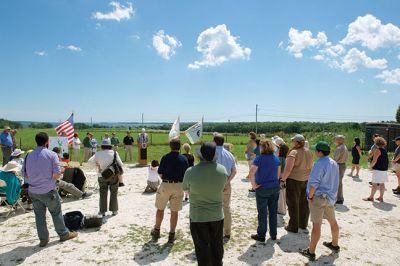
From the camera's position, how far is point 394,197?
9.77m

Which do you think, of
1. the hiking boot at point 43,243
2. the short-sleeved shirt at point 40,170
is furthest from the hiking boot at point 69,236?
the short-sleeved shirt at point 40,170

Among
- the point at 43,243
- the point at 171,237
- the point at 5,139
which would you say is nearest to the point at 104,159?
the point at 43,243

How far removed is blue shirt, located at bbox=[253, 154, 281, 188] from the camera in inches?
223

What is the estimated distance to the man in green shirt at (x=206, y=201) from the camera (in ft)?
13.0

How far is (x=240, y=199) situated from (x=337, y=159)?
9.62ft

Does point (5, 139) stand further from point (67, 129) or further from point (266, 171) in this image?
point (266, 171)

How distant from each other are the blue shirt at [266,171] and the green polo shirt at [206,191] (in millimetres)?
1813

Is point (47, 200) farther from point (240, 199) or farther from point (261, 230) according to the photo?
point (240, 199)

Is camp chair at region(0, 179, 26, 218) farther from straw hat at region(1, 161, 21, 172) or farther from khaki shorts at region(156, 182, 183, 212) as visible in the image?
khaki shorts at region(156, 182, 183, 212)

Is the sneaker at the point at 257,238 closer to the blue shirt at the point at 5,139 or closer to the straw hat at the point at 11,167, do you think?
the straw hat at the point at 11,167

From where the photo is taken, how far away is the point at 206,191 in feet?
13.0

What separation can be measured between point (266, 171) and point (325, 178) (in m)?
1.06

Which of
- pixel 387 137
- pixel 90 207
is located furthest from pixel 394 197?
pixel 387 137

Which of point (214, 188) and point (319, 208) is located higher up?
point (214, 188)
